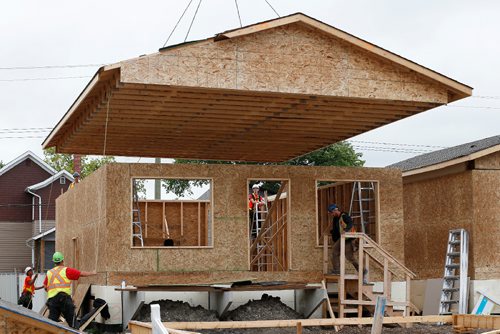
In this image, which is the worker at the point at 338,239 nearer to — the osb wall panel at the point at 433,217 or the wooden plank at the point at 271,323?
the osb wall panel at the point at 433,217

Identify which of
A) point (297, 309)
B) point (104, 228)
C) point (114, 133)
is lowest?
point (297, 309)

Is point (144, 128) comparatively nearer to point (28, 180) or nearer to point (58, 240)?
point (58, 240)

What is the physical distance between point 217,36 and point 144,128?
502 centimetres

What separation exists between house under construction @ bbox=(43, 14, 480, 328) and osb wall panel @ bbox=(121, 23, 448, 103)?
0.07 ft

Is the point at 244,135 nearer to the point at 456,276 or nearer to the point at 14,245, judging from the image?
the point at 456,276

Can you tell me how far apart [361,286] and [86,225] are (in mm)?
7131

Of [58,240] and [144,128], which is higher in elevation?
[144,128]

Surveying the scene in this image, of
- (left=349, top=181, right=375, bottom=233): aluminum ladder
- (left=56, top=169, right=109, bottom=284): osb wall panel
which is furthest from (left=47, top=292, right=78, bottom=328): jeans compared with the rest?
(left=349, top=181, right=375, bottom=233): aluminum ladder

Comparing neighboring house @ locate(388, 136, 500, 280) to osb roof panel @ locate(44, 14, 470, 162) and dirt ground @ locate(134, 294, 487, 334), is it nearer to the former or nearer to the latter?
dirt ground @ locate(134, 294, 487, 334)

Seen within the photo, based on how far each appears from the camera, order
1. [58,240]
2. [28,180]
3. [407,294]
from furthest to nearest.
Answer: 1. [28,180]
2. [58,240]
3. [407,294]

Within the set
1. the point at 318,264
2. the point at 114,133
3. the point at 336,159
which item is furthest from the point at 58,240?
the point at 336,159

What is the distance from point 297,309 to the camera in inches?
820

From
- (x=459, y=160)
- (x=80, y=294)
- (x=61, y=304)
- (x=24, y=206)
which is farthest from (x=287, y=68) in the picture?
(x=24, y=206)

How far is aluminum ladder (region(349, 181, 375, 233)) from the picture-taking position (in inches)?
933
